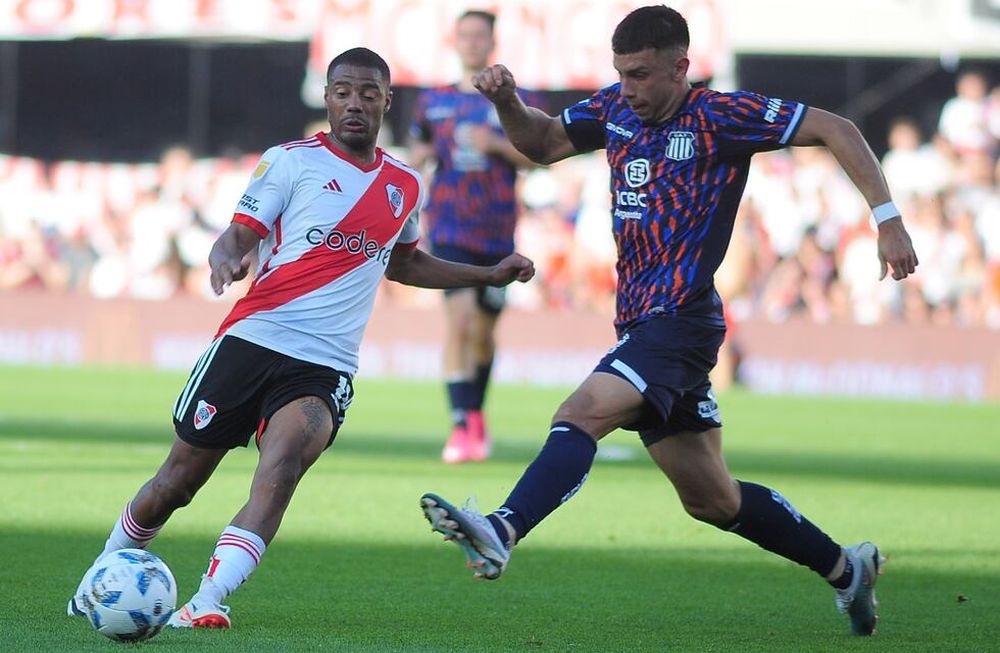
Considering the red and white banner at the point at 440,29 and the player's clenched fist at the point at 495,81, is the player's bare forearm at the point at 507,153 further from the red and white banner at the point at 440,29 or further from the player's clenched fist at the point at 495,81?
the red and white banner at the point at 440,29

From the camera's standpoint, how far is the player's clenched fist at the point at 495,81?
6.03 meters

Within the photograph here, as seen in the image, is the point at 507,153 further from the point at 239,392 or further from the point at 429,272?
the point at 239,392

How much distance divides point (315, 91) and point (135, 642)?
20468 mm

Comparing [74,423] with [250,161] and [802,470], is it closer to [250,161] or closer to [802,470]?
[802,470]

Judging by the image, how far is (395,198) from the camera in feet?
20.2

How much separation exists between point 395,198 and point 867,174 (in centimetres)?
164

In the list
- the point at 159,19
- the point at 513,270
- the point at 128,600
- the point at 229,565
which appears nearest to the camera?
the point at 128,600

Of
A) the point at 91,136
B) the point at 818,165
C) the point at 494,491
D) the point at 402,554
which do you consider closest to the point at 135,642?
the point at 402,554

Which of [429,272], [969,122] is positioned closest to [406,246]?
[429,272]

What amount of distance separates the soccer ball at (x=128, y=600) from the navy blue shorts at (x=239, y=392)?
23.8 inches

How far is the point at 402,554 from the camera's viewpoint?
767cm

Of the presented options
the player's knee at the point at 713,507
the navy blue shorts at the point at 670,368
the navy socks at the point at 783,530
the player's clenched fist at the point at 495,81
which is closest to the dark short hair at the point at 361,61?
the player's clenched fist at the point at 495,81

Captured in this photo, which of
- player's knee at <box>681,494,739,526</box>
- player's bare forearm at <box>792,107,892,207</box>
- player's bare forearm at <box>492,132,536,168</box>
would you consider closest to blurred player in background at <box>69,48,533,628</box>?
player's knee at <box>681,494,739,526</box>

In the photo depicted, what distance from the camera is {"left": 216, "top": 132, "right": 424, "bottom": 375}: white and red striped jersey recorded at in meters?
5.89
